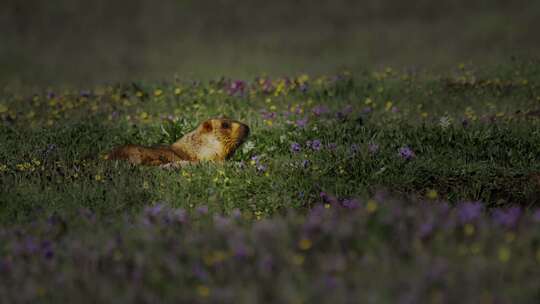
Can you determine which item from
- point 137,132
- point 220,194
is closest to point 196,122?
point 137,132

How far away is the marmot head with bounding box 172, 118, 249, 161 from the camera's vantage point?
289 inches

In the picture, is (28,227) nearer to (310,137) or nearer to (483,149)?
(310,137)

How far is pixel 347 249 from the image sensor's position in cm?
377

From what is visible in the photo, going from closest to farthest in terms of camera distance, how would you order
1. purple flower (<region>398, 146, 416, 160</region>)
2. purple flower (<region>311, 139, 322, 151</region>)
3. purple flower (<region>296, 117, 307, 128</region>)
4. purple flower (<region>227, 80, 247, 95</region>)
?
purple flower (<region>398, 146, 416, 160</region>) → purple flower (<region>311, 139, 322, 151</region>) → purple flower (<region>296, 117, 307, 128</region>) → purple flower (<region>227, 80, 247, 95</region>)

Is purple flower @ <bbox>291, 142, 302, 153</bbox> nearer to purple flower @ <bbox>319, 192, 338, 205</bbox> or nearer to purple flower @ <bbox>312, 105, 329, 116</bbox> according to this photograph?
purple flower @ <bbox>319, 192, 338, 205</bbox>

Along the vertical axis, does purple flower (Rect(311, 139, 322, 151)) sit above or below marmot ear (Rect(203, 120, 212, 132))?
below

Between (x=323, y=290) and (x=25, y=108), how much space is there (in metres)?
9.21

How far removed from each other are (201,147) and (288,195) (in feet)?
5.00


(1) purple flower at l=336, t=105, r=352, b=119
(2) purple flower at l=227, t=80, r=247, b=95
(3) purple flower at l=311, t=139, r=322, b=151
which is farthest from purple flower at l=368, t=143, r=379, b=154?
(2) purple flower at l=227, t=80, r=247, b=95

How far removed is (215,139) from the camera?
739 cm

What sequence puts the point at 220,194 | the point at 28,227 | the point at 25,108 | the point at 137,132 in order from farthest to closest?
1. the point at 25,108
2. the point at 137,132
3. the point at 220,194
4. the point at 28,227

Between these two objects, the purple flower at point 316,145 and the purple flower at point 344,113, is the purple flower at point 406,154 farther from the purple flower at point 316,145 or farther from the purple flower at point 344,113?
the purple flower at point 344,113

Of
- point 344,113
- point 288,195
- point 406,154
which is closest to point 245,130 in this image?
point 288,195

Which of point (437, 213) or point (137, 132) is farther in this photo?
point (137, 132)
